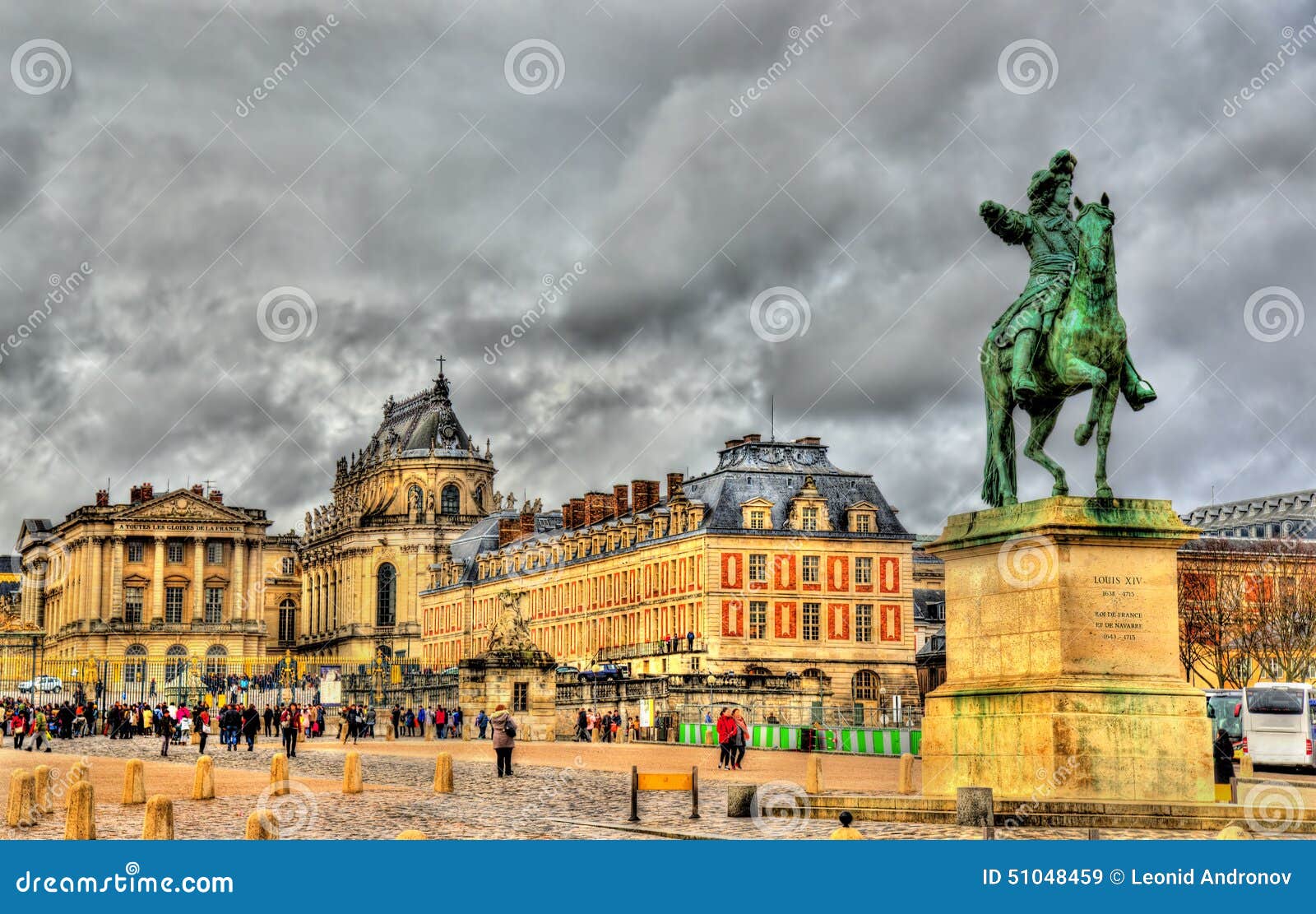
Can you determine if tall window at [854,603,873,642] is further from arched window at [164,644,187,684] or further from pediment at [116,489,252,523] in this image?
Result: pediment at [116,489,252,523]

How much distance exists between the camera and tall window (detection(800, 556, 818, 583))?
88.9 m

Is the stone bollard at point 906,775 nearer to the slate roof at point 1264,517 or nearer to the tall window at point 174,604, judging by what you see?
the slate roof at point 1264,517

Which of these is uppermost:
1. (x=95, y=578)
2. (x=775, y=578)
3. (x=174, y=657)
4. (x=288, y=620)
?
(x=95, y=578)

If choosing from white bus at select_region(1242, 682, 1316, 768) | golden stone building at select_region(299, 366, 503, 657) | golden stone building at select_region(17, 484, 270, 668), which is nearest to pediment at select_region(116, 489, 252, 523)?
golden stone building at select_region(17, 484, 270, 668)

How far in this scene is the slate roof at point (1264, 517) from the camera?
129 meters

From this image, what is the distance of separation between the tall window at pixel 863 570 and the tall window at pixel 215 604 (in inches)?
2995

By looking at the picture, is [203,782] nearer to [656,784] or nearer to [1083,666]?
[656,784]

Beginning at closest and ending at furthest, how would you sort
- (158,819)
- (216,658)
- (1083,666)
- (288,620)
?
1. (158,819)
2. (1083,666)
3. (216,658)
4. (288,620)

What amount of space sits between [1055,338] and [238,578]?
136857 mm

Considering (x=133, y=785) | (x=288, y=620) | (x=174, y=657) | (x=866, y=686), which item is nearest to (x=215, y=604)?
(x=174, y=657)

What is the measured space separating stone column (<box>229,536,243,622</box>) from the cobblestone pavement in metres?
115

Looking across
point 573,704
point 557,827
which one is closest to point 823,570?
point 573,704

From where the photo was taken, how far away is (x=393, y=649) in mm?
146625

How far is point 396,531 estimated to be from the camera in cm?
15138
